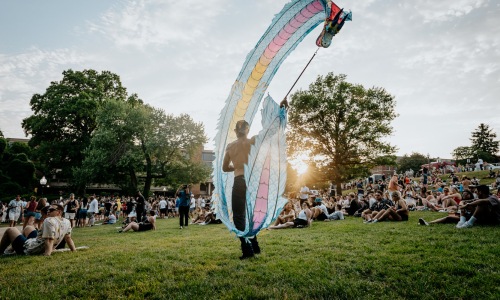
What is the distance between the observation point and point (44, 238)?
6676mm

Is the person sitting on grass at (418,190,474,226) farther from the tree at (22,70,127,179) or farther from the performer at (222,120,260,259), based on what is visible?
the tree at (22,70,127,179)

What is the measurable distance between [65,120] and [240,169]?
39716 millimetres

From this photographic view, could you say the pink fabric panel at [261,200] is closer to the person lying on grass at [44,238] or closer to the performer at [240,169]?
the performer at [240,169]

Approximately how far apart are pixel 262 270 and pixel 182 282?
3.93 feet

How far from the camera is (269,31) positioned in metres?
5.67

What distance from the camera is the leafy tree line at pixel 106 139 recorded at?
32438mm

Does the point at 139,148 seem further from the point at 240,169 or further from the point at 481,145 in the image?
the point at 481,145

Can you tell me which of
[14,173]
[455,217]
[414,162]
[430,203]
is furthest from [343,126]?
[414,162]

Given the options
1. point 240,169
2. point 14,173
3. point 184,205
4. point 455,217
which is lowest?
point 455,217

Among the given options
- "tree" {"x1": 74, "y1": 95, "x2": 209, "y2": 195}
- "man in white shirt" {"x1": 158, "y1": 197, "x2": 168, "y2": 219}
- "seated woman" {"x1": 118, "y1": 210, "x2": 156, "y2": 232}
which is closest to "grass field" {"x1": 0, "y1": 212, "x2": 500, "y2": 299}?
"seated woman" {"x1": 118, "y1": 210, "x2": 156, "y2": 232}

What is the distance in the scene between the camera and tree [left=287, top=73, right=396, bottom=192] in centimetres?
3394

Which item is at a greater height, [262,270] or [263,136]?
[263,136]

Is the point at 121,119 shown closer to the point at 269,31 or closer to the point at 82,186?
the point at 82,186

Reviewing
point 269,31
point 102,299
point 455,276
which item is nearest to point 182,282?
point 102,299
